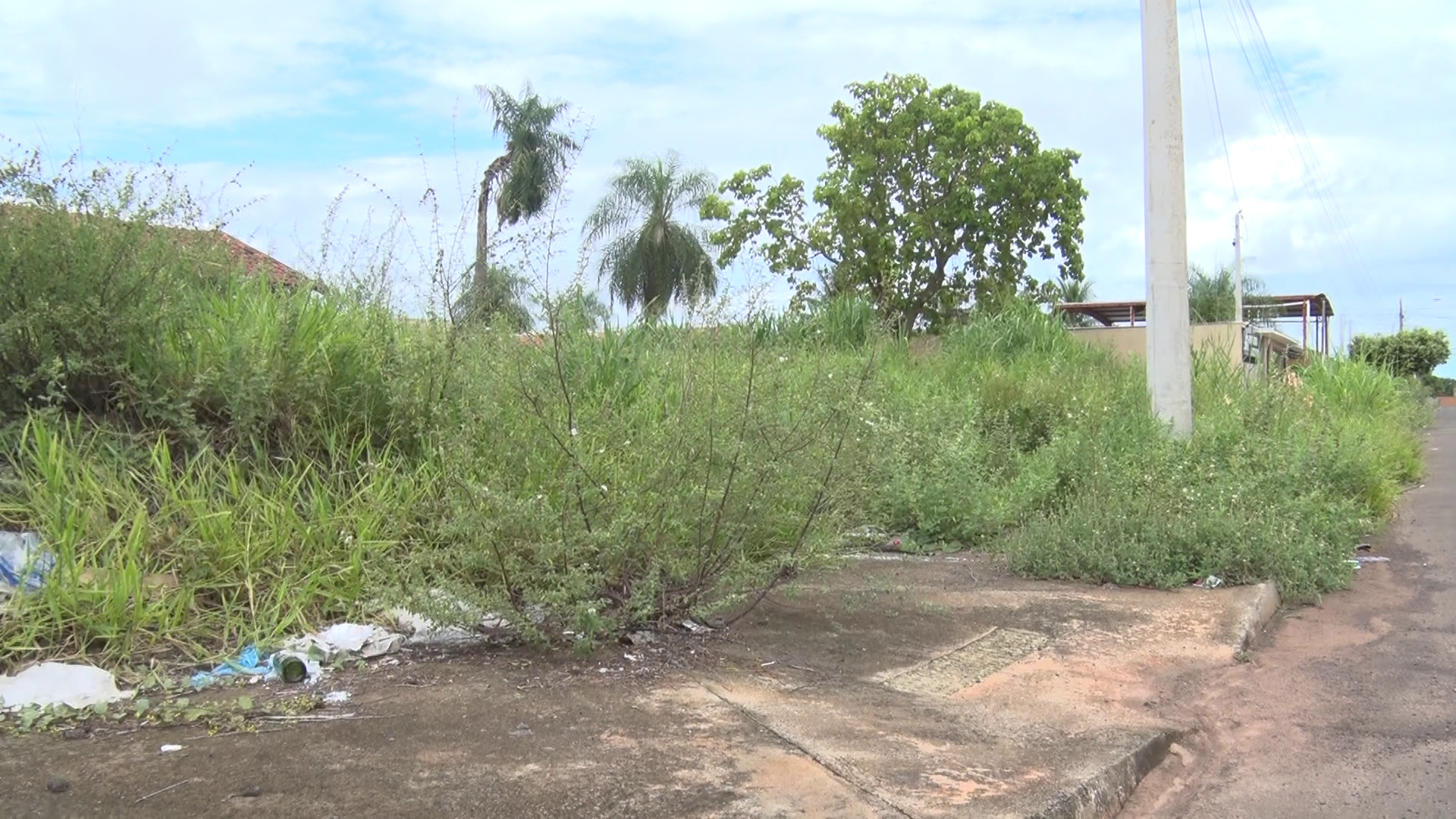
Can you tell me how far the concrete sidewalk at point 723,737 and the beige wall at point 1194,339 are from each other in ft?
32.7

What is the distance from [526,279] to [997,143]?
2233 centimetres

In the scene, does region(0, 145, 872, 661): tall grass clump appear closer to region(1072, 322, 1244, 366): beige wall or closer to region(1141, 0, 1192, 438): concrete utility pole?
region(1141, 0, 1192, 438): concrete utility pole

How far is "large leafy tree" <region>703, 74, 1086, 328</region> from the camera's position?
25625mm

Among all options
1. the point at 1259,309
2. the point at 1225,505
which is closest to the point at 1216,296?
the point at 1259,309

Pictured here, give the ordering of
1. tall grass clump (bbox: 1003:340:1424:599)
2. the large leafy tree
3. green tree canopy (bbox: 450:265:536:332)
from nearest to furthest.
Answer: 1. green tree canopy (bbox: 450:265:536:332)
2. tall grass clump (bbox: 1003:340:1424:599)
3. the large leafy tree

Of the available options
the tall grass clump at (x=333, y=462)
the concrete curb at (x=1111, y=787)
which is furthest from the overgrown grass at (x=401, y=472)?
the concrete curb at (x=1111, y=787)

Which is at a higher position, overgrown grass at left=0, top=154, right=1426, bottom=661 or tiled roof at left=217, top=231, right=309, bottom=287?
tiled roof at left=217, top=231, right=309, bottom=287

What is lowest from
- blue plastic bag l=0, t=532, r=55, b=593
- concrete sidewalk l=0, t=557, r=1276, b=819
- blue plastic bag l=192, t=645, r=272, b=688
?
concrete sidewalk l=0, t=557, r=1276, b=819

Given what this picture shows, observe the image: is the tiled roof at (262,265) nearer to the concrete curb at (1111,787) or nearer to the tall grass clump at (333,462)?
the tall grass clump at (333,462)

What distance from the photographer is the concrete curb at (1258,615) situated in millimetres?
5348

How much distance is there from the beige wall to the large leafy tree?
5560mm

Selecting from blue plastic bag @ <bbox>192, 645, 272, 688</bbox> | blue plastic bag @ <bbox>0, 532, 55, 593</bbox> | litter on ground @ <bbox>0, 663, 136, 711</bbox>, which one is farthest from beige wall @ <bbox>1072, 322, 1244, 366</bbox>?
litter on ground @ <bbox>0, 663, 136, 711</bbox>

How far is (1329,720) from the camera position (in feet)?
14.1

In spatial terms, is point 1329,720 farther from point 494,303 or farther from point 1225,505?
point 494,303
